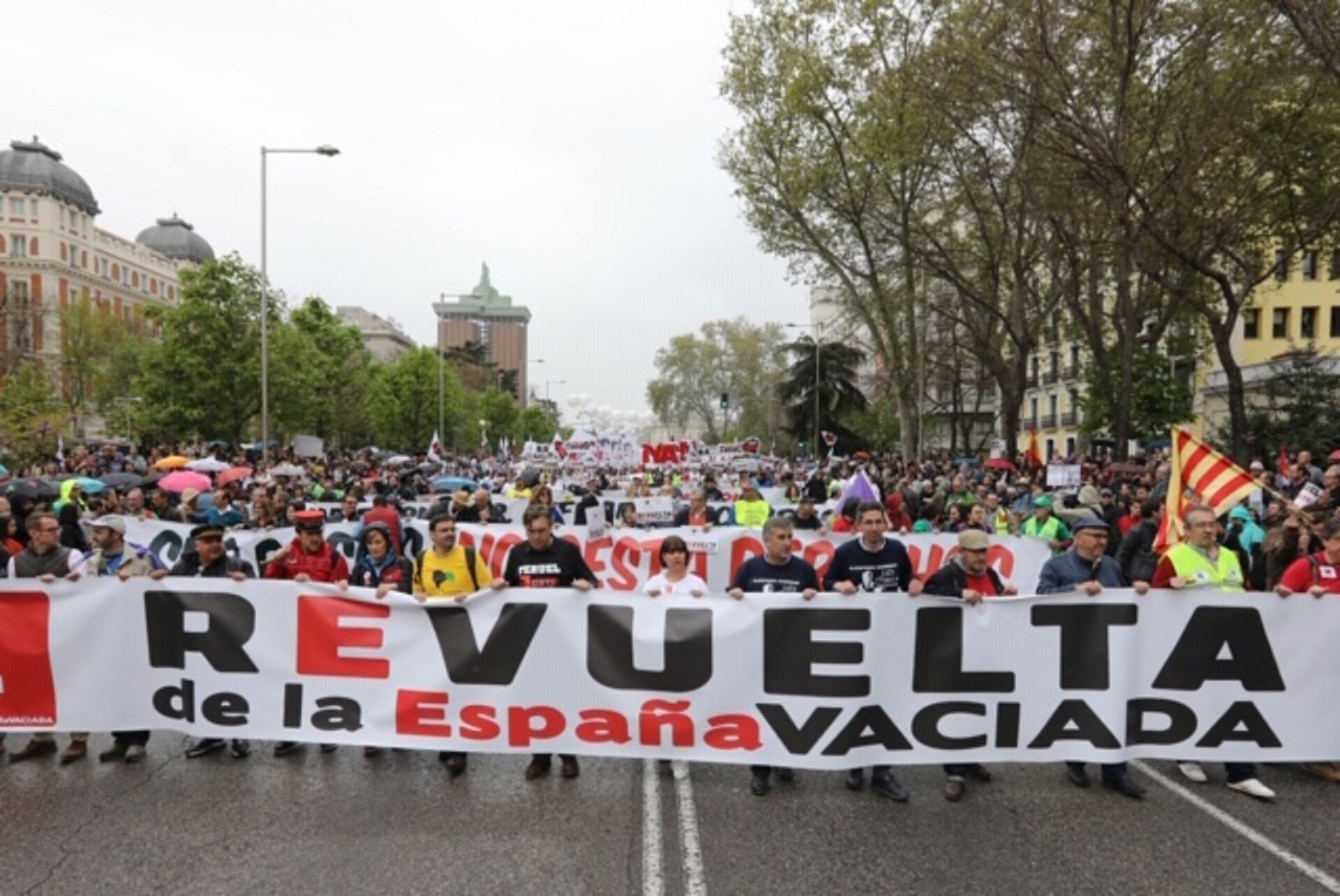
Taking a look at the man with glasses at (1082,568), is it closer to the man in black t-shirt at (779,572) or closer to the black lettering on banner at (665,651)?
the man in black t-shirt at (779,572)

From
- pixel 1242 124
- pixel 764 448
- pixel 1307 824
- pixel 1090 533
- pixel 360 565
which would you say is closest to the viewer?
pixel 1307 824

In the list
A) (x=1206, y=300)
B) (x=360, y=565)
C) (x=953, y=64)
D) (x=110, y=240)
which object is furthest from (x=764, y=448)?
(x=360, y=565)

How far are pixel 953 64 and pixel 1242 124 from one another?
5.49 metres

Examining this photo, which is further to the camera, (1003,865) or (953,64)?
(953,64)

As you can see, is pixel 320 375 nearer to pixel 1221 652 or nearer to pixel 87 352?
pixel 87 352

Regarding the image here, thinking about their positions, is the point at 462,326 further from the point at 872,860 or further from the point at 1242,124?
the point at 872,860

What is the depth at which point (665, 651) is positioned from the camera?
5500 mm

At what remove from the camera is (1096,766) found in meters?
5.88

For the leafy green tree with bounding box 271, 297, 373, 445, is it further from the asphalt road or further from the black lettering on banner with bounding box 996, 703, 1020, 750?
the black lettering on banner with bounding box 996, 703, 1020, 750

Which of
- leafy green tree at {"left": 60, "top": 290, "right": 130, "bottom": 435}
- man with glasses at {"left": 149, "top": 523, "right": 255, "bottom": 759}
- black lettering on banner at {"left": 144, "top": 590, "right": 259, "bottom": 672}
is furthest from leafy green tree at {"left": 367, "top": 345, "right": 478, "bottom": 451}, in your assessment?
black lettering on banner at {"left": 144, "top": 590, "right": 259, "bottom": 672}

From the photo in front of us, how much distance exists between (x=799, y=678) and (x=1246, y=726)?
8.59 feet

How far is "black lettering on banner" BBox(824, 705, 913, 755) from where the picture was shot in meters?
5.34

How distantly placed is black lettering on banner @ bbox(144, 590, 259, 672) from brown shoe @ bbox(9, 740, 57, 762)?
3.59ft

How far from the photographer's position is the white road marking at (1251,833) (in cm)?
434
